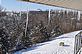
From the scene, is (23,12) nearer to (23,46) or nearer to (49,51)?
(23,46)

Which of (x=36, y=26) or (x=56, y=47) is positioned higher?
(x=36, y=26)

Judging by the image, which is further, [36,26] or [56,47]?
[56,47]

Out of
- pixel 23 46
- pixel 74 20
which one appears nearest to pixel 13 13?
pixel 23 46

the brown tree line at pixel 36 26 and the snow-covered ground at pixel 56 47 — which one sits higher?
the brown tree line at pixel 36 26

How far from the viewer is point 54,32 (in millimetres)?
7492

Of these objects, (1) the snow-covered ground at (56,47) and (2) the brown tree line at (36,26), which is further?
(1) the snow-covered ground at (56,47)

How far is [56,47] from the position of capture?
7.41 m

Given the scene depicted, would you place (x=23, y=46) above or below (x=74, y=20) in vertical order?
below

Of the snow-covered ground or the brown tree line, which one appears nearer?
the brown tree line

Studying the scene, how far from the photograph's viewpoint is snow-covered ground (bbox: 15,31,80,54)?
279 inches

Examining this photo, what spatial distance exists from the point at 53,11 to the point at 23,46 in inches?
74.8

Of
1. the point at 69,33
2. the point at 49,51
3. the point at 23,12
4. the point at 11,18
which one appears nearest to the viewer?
the point at 11,18

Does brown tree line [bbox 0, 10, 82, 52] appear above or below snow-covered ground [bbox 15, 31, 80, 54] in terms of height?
above

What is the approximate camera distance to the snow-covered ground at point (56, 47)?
23.2 feet
